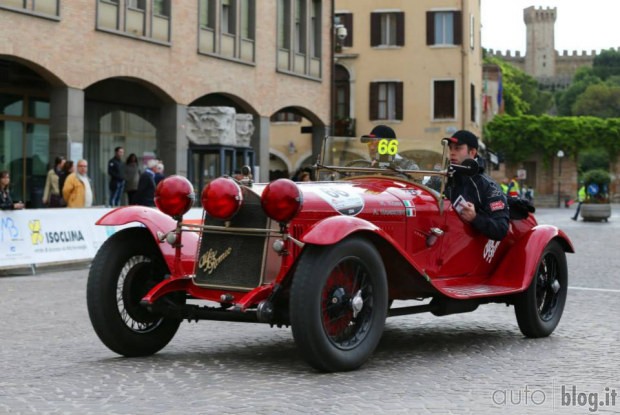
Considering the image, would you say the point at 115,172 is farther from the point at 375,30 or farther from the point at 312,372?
the point at 375,30

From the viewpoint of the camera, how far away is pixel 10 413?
5492 millimetres

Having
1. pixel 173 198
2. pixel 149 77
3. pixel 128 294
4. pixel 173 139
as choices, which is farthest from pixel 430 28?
pixel 128 294

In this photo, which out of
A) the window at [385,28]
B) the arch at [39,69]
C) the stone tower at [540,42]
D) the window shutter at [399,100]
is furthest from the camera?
the stone tower at [540,42]

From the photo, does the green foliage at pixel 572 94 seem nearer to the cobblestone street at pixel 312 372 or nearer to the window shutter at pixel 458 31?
the window shutter at pixel 458 31

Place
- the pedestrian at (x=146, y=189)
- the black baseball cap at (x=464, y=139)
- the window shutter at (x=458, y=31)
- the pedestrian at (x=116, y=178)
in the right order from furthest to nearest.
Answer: the window shutter at (x=458, y=31) → the pedestrian at (x=116, y=178) → the pedestrian at (x=146, y=189) → the black baseball cap at (x=464, y=139)

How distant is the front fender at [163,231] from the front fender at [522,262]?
2547mm

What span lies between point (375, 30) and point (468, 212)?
44.2 meters

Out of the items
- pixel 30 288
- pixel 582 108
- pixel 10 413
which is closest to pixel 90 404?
pixel 10 413

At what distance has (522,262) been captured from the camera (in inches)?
338

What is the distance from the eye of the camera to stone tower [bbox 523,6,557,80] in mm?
173375

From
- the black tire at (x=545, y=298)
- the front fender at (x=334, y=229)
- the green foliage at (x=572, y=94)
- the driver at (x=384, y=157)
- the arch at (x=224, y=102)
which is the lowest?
the black tire at (x=545, y=298)

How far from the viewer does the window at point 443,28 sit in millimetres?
50875

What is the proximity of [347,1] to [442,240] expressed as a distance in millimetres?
45025

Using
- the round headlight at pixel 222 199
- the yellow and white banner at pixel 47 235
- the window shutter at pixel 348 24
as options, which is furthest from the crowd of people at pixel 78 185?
the window shutter at pixel 348 24
